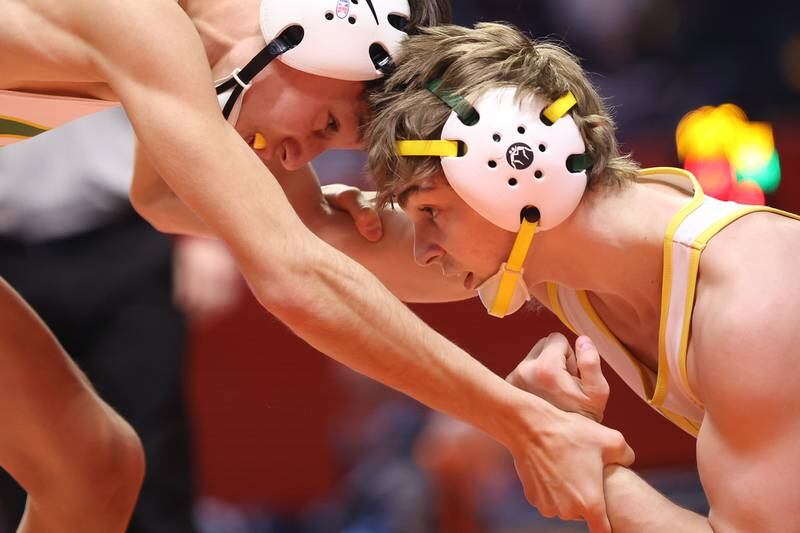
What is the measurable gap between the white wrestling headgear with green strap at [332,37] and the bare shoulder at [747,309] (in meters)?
1.04

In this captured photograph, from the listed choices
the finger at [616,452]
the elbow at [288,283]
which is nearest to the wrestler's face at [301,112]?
the elbow at [288,283]

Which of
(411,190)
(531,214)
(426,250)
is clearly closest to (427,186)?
(411,190)

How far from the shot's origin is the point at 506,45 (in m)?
3.16

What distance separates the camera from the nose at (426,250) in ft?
10.5

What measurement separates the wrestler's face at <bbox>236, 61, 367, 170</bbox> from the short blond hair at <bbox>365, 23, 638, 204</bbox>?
16 cm

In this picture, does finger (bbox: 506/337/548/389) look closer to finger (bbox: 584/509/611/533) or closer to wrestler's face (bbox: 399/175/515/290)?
wrestler's face (bbox: 399/175/515/290)

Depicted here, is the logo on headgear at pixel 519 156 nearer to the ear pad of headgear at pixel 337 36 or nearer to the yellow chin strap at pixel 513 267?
the yellow chin strap at pixel 513 267

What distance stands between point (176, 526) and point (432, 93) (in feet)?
8.21

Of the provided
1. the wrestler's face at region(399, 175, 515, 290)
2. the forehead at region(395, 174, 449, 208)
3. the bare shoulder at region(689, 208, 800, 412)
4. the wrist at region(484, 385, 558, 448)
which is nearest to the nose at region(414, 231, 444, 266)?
the wrestler's face at region(399, 175, 515, 290)

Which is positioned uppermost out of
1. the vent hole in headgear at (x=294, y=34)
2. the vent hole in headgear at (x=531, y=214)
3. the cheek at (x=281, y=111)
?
the vent hole in headgear at (x=294, y=34)

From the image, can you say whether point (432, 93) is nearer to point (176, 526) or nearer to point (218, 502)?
A: point (176, 526)

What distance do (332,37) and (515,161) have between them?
648 mm

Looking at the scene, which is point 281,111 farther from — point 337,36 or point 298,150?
point 337,36

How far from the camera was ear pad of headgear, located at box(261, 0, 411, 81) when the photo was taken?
130 inches
